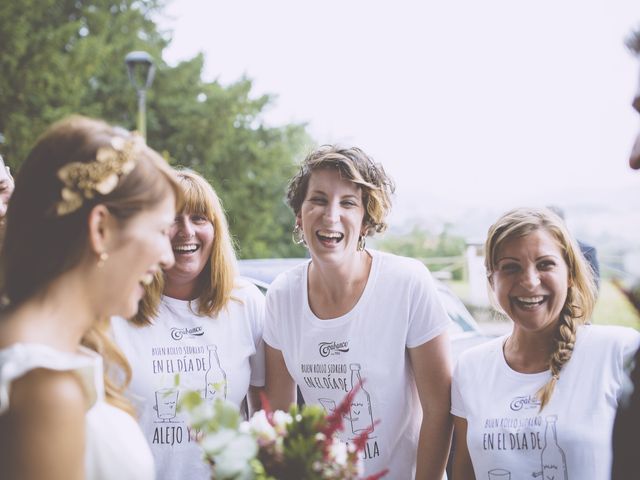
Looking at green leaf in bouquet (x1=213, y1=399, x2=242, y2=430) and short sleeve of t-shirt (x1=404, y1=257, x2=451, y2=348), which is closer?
green leaf in bouquet (x1=213, y1=399, x2=242, y2=430)

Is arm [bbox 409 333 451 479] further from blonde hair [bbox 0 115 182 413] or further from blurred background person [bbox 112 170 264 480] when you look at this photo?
blonde hair [bbox 0 115 182 413]

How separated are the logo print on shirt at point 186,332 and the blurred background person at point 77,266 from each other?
3.46ft

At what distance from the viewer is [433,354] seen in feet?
9.12

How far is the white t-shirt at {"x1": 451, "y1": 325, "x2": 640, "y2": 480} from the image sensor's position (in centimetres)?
231

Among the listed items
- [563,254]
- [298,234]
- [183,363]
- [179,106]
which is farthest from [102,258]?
[179,106]

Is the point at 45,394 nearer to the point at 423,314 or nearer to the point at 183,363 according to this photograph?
the point at 183,363

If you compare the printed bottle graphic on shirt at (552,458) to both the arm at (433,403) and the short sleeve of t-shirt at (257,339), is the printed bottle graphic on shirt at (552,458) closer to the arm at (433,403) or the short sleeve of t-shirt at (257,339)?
the arm at (433,403)

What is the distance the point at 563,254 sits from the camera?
2.69 m

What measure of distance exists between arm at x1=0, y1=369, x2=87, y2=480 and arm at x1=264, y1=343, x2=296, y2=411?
5.17 ft

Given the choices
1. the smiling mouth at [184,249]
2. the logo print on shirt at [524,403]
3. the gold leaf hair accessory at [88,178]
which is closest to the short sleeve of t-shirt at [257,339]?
the smiling mouth at [184,249]

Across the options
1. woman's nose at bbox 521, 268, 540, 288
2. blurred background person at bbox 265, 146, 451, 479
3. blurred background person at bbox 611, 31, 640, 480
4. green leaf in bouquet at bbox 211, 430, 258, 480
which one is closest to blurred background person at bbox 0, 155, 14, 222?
blurred background person at bbox 265, 146, 451, 479

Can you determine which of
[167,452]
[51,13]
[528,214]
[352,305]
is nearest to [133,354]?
[167,452]

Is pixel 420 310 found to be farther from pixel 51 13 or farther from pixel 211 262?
pixel 51 13

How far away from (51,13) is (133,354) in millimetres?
13716
